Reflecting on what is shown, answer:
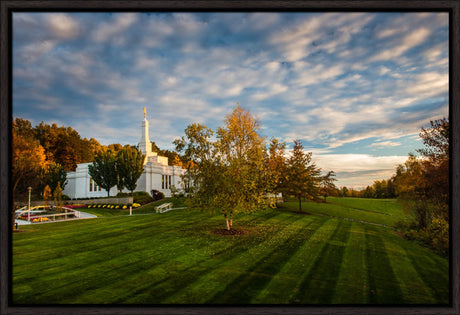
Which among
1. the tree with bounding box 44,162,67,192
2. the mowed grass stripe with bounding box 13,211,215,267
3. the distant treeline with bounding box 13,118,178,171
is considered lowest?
the mowed grass stripe with bounding box 13,211,215,267

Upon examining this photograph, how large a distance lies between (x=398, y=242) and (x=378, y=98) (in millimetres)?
4984

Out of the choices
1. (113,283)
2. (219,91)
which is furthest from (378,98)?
(113,283)

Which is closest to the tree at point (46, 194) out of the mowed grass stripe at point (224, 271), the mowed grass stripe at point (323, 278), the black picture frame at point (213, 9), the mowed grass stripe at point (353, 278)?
the black picture frame at point (213, 9)

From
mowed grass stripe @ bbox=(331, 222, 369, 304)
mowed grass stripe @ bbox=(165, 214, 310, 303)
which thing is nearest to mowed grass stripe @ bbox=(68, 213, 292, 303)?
mowed grass stripe @ bbox=(165, 214, 310, 303)

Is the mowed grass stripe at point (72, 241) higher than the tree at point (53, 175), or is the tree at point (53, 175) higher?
the tree at point (53, 175)

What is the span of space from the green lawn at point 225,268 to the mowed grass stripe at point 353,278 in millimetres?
19

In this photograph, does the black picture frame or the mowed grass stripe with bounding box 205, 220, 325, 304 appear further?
the mowed grass stripe with bounding box 205, 220, 325, 304

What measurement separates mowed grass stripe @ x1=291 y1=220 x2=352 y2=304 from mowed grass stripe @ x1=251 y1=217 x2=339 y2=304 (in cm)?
11

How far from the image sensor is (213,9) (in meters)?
4.25

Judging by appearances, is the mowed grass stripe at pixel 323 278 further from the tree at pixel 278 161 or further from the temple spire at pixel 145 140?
the temple spire at pixel 145 140

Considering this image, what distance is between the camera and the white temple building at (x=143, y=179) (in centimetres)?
2567

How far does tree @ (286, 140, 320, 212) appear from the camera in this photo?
14.4 meters

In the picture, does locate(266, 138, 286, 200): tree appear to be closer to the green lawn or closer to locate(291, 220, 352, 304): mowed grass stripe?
the green lawn
